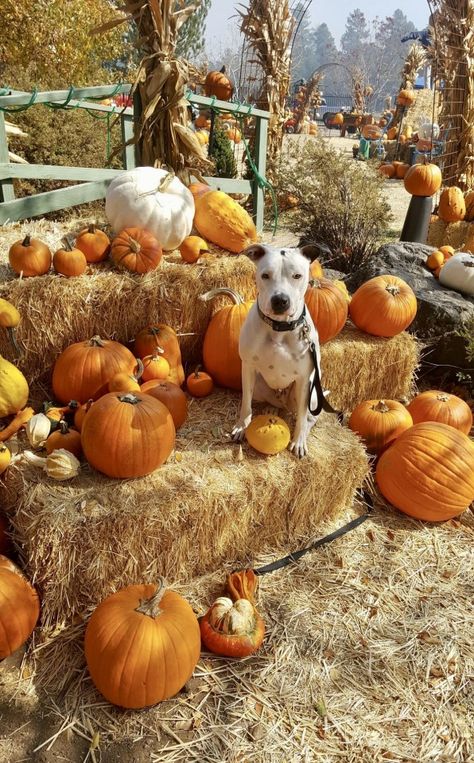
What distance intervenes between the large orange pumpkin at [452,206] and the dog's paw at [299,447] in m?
7.00

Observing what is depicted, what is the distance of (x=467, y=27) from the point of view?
8.51 metres

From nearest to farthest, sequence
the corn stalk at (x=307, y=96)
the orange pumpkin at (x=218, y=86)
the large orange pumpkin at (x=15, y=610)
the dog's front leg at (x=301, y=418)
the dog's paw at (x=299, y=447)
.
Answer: the large orange pumpkin at (x=15, y=610)
the dog's front leg at (x=301, y=418)
the dog's paw at (x=299, y=447)
the orange pumpkin at (x=218, y=86)
the corn stalk at (x=307, y=96)

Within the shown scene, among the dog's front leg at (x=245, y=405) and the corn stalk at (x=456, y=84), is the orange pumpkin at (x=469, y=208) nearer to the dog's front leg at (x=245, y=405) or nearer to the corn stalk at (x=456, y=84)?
the corn stalk at (x=456, y=84)

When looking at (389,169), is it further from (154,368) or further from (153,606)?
(153,606)

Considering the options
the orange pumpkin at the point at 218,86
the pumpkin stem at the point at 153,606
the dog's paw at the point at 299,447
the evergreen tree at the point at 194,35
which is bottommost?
the pumpkin stem at the point at 153,606

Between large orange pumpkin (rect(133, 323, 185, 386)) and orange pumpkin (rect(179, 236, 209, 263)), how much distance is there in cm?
58

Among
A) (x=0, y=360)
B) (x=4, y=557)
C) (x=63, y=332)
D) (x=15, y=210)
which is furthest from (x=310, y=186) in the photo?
(x=4, y=557)

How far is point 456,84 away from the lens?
8.98m

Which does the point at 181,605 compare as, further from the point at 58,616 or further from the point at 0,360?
the point at 0,360

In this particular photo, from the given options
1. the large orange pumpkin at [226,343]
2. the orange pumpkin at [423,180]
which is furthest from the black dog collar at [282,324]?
the orange pumpkin at [423,180]

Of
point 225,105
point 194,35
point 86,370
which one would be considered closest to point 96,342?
point 86,370

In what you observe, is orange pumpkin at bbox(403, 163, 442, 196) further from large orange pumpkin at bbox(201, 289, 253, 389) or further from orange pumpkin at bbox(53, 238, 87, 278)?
orange pumpkin at bbox(53, 238, 87, 278)

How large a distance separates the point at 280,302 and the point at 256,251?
303mm

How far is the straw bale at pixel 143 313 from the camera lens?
3270 mm
